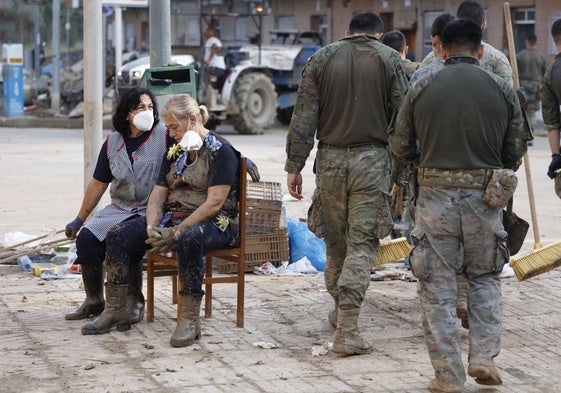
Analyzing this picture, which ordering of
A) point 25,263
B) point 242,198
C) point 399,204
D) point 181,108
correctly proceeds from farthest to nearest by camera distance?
point 399,204
point 25,263
point 242,198
point 181,108

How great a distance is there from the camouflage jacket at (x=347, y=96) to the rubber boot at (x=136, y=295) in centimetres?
130

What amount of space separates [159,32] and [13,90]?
68.5 ft

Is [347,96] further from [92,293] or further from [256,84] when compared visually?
[256,84]

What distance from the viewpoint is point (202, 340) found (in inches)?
271

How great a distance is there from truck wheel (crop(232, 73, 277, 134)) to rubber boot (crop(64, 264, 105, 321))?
55.3ft

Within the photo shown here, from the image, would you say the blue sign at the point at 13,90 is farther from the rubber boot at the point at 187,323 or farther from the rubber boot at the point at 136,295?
the rubber boot at the point at 187,323

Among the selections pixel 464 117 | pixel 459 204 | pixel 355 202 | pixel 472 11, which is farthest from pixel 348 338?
pixel 472 11

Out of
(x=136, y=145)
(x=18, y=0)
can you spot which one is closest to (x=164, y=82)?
(x=136, y=145)

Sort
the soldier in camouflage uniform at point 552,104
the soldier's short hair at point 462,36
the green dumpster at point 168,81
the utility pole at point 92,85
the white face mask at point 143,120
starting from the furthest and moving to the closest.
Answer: the utility pole at point 92,85 < the green dumpster at point 168,81 < the soldier in camouflage uniform at point 552,104 < the white face mask at point 143,120 < the soldier's short hair at point 462,36

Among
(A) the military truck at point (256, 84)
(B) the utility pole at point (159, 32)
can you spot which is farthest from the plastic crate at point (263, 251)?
(A) the military truck at point (256, 84)

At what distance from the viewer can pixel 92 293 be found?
750cm

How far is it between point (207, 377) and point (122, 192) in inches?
70.3

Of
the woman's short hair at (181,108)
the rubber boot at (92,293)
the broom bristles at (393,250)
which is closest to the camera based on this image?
the woman's short hair at (181,108)

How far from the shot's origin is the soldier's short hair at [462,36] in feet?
19.1
